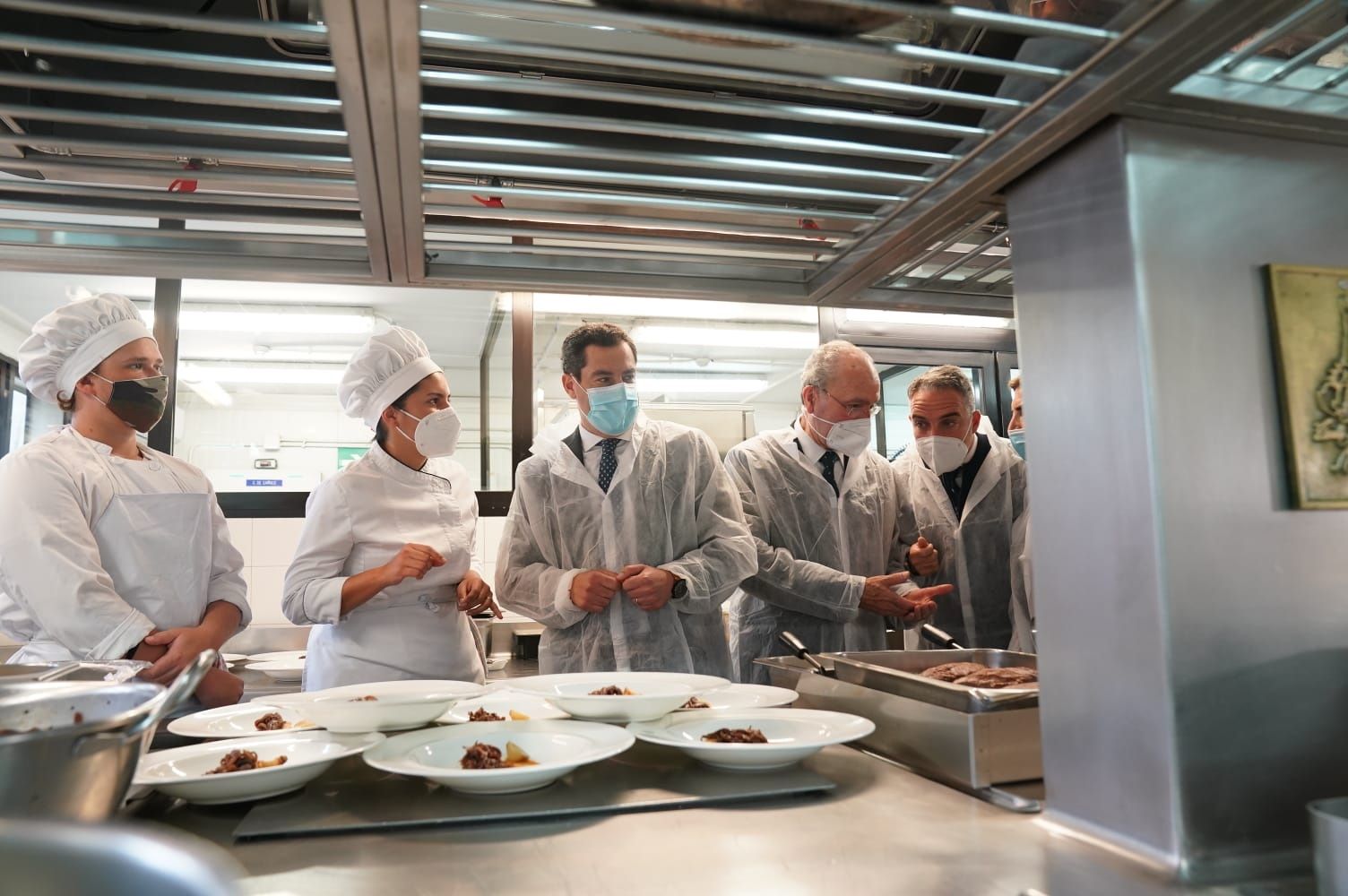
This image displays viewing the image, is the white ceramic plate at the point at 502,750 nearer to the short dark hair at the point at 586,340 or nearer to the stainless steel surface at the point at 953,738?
the stainless steel surface at the point at 953,738

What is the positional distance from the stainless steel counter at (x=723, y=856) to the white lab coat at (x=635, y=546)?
1.18 m

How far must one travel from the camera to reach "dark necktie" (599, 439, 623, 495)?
220 centimetres

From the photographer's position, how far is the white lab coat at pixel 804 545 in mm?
2262

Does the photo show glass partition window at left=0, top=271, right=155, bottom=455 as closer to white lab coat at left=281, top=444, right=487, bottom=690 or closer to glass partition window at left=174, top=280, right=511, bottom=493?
glass partition window at left=174, top=280, right=511, bottom=493

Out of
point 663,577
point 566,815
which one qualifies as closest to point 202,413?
point 663,577

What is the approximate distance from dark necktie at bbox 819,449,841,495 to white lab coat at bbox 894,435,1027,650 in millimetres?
299

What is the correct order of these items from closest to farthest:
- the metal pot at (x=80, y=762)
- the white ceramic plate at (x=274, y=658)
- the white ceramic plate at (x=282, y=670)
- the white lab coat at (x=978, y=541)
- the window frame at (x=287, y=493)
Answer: the metal pot at (x=80, y=762) < the white ceramic plate at (x=282, y=670) < the white lab coat at (x=978, y=541) < the white ceramic plate at (x=274, y=658) < the window frame at (x=287, y=493)

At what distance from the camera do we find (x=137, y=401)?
6.44 feet

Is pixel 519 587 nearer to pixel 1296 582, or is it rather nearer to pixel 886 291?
pixel 886 291

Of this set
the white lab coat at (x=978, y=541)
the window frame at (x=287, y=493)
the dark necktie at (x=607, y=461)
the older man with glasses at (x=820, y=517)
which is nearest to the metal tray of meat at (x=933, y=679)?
the older man with glasses at (x=820, y=517)

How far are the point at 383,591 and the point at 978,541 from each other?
1.71 m

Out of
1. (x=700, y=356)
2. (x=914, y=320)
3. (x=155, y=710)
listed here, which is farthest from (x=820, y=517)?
(x=700, y=356)

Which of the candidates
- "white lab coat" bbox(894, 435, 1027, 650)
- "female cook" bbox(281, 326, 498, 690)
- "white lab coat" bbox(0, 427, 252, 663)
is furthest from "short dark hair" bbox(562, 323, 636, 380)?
"white lab coat" bbox(894, 435, 1027, 650)

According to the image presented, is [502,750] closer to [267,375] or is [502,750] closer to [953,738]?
[953,738]
